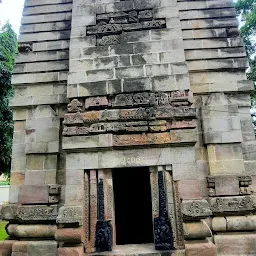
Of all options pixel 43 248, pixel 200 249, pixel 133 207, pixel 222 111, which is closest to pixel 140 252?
pixel 200 249

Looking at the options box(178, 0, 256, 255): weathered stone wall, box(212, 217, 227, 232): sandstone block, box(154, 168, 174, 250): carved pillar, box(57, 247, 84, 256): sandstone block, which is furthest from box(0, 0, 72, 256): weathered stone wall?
box(212, 217, 227, 232): sandstone block

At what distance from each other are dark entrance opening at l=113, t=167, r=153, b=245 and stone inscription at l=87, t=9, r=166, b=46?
341cm

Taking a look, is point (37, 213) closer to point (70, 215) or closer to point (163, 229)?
point (70, 215)

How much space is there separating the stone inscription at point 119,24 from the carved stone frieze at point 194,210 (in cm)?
331

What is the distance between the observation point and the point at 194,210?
439 centimetres

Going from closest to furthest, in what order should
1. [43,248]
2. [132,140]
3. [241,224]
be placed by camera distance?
[132,140] → [241,224] → [43,248]

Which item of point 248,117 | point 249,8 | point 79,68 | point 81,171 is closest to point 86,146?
point 81,171

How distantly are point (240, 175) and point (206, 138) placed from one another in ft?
2.93

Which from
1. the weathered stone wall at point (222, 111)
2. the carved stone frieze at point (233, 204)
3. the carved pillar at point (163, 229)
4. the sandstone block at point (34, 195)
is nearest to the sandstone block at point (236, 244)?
the weathered stone wall at point (222, 111)

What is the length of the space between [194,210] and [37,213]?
277cm

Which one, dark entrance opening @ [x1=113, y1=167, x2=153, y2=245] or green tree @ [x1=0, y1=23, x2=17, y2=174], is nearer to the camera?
dark entrance opening @ [x1=113, y1=167, x2=153, y2=245]

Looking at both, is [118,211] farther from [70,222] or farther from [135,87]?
[135,87]

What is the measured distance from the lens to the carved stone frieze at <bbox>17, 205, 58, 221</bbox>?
16.7ft

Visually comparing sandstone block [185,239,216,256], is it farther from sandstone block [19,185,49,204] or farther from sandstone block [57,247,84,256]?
sandstone block [19,185,49,204]
